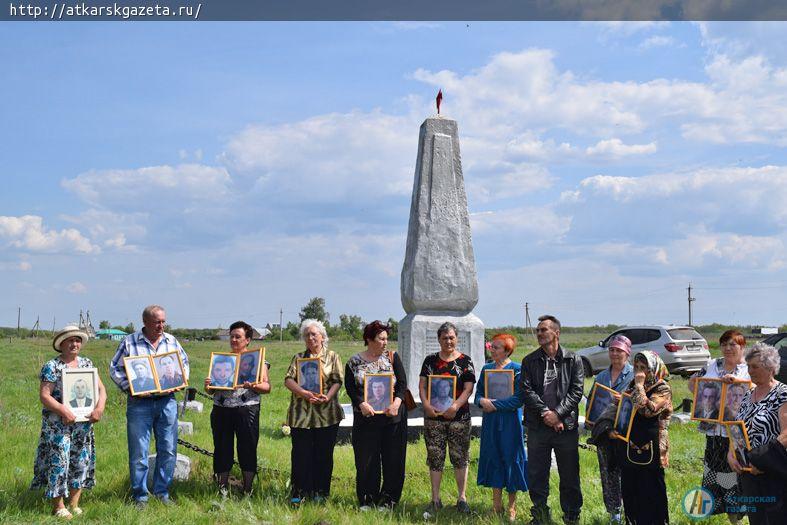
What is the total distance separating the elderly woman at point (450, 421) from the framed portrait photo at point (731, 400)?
189 centimetres

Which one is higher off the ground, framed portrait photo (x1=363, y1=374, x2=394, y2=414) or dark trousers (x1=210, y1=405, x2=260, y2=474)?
framed portrait photo (x1=363, y1=374, x2=394, y2=414)

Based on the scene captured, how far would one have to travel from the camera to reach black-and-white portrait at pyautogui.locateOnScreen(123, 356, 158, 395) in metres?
5.71

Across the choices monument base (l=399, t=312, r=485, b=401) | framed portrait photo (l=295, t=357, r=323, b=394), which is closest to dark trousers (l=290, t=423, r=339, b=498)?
framed portrait photo (l=295, t=357, r=323, b=394)

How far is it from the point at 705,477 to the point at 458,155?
5.63 m

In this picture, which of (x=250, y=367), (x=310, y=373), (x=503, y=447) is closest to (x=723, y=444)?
(x=503, y=447)

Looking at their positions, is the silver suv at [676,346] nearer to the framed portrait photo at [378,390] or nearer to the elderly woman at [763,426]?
the framed portrait photo at [378,390]

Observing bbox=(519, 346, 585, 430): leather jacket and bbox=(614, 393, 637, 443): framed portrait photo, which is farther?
bbox=(519, 346, 585, 430): leather jacket

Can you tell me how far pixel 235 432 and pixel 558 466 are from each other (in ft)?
8.97

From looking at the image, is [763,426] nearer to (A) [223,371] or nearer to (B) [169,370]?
(A) [223,371]

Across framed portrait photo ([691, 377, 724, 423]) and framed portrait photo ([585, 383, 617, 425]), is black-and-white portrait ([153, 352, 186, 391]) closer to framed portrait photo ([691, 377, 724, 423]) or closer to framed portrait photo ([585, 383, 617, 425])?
framed portrait photo ([585, 383, 617, 425])

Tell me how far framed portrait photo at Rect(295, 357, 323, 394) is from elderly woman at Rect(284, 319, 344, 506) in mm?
28

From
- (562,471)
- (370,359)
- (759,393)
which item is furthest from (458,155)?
(759,393)

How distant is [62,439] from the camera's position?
18.3 ft
